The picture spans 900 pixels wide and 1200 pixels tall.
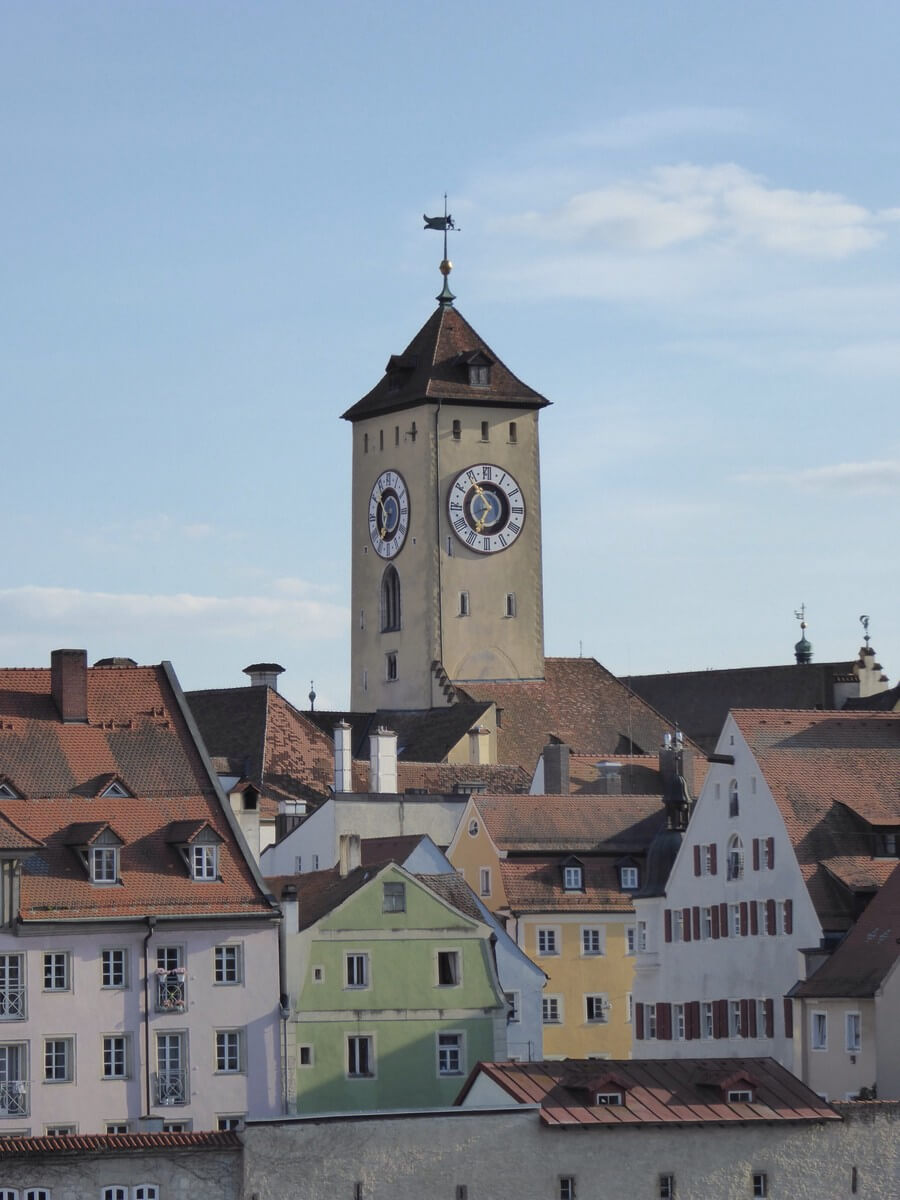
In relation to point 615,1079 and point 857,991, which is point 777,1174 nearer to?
point 615,1079

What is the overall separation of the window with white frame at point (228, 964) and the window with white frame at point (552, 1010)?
2620 cm

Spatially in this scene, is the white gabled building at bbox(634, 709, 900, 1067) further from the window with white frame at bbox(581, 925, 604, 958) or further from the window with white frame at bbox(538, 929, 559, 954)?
the window with white frame at bbox(538, 929, 559, 954)

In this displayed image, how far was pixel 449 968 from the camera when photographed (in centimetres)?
9088

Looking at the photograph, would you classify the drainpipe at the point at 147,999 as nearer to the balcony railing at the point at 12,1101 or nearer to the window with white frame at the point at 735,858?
the balcony railing at the point at 12,1101

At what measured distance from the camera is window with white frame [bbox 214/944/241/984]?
83.5 m

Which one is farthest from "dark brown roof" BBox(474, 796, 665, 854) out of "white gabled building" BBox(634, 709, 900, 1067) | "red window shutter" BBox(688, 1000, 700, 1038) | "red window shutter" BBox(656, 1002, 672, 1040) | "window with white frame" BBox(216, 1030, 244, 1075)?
"window with white frame" BBox(216, 1030, 244, 1075)

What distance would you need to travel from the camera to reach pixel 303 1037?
8788 centimetres

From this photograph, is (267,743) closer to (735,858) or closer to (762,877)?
(735,858)

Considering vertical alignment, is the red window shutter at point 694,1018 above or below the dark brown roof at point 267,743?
below

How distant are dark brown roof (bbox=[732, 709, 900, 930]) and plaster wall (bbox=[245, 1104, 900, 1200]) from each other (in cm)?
1544

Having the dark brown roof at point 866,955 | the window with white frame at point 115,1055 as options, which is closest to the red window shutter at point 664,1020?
the dark brown roof at point 866,955

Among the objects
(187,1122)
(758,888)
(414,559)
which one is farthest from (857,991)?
(414,559)

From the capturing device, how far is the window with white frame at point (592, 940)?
110 metres

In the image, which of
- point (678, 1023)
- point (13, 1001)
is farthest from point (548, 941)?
point (13, 1001)
